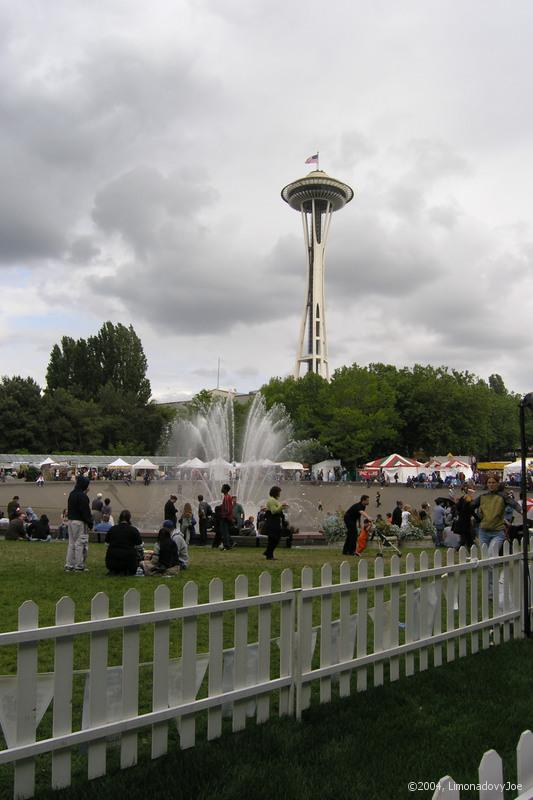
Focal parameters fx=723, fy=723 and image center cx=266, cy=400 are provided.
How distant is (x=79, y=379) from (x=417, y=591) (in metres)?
102

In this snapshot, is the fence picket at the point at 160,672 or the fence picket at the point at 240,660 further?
the fence picket at the point at 240,660

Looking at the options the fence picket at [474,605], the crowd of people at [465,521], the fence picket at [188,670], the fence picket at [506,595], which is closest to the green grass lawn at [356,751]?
the fence picket at [188,670]

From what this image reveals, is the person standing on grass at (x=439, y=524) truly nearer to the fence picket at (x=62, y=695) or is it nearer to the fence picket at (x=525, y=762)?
the fence picket at (x=62, y=695)

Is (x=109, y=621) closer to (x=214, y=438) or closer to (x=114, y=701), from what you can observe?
(x=114, y=701)

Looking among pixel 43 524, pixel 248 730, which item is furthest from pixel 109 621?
pixel 43 524

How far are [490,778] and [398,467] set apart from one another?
51840mm

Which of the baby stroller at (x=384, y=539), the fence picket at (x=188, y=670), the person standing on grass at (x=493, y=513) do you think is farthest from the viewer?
the baby stroller at (x=384, y=539)

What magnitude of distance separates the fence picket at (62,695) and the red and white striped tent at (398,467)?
164 ft

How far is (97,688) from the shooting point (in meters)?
4.07

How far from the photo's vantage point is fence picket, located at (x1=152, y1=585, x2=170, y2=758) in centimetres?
439

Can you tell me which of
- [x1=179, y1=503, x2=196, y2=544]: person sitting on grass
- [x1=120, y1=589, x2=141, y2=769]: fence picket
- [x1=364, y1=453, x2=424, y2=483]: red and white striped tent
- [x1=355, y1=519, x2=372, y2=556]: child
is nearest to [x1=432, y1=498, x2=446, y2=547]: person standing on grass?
[x1=355, y1=519, x2=372, y2=556]: child

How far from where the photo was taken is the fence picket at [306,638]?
526cm

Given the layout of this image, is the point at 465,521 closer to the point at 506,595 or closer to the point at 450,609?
the point at 506,595

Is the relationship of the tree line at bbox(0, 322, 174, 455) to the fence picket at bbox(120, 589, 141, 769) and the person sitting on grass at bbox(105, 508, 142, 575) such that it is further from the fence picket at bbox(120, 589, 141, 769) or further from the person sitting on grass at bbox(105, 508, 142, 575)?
the fence picket at bbox(120, 589, 141, 769)
